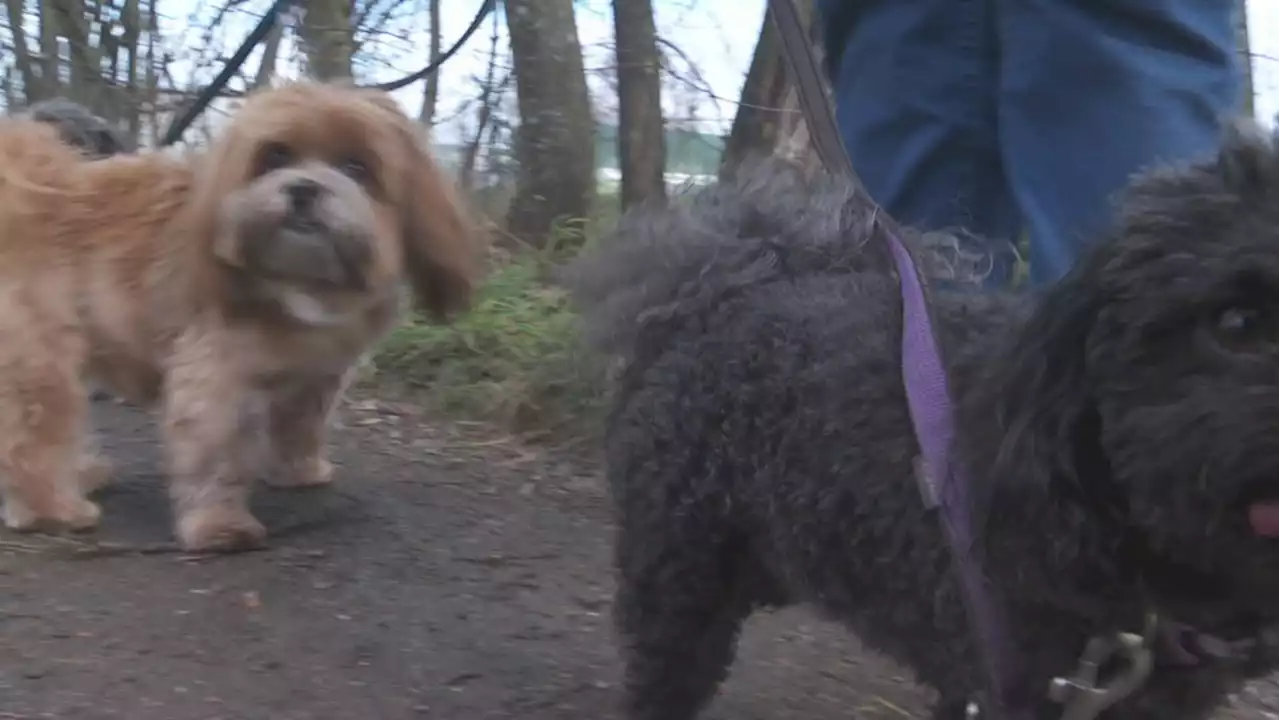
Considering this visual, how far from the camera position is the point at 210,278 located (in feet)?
11.2

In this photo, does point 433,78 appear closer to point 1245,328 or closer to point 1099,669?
point 1099,669

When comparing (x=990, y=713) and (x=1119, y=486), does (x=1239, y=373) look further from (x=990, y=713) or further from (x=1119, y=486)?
(x=990, y=713)

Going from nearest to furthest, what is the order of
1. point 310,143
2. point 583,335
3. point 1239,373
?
point 1239,373 < point 583,335 < point 310,143

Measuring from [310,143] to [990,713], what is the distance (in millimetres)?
2294

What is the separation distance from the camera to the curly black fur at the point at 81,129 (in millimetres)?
4058

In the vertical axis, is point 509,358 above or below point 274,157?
below

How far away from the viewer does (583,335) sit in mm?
2637

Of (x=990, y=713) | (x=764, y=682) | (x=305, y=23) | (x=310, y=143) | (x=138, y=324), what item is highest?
(x=305, y=23)

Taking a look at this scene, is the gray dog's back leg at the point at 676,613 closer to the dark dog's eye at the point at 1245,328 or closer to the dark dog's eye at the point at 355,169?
the dark dog's eye at the point at 1245,328

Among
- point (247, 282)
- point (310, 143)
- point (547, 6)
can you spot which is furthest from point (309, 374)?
point (547, 6)

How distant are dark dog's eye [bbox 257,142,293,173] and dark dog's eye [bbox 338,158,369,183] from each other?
128mm

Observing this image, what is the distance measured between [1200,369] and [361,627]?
1995 millimetres

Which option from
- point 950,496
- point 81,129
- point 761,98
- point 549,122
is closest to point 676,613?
point 950,496

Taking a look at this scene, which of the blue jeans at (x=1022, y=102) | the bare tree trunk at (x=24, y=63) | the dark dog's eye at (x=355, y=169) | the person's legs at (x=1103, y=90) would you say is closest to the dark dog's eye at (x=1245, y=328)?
the blue jeans at (x=1022, y=102)
